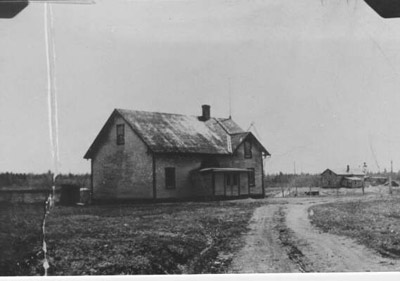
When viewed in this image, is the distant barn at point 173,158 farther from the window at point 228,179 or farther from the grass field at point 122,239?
the grass field at point 122,239

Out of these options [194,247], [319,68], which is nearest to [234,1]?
[319,68]

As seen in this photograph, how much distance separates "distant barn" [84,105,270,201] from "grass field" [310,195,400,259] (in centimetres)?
61

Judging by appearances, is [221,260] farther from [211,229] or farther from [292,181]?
[292,181]

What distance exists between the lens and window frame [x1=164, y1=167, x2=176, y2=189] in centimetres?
329

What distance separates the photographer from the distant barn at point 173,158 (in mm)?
3215

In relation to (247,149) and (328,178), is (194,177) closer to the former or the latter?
(247,149)

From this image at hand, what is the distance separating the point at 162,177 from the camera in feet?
10.9

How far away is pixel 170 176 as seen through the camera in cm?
336

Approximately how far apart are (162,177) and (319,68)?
1517 millimetres

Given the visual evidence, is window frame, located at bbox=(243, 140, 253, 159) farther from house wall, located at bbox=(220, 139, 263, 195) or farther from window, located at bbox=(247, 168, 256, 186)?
window, located at bbox=(247, 168, 256, 186)

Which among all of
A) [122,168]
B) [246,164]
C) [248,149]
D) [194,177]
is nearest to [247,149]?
[248,149]

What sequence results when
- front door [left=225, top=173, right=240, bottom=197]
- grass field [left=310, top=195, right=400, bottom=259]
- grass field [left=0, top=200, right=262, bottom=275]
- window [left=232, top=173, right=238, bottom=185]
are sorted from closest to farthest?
1. grass field [left=0, top=200, right=262, bottom=275]
2. grass field [left=310, top=195, right=400, bottom=259]
3. front door [left=225, top=173, right=240, bottom=197]
4. window [left=232, top=173, right=238, bottom=185]

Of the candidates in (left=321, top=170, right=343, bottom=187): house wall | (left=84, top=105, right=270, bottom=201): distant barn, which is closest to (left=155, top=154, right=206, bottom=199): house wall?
(left=84, top=105, right=270, bottom=201): distant barn

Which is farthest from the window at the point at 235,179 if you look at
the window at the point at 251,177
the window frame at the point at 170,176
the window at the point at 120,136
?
the window at the point at 120,136
